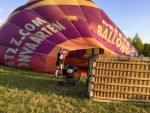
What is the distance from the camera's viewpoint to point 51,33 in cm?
1164

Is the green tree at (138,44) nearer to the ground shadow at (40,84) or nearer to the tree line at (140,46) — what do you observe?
the tree line at (140,46)

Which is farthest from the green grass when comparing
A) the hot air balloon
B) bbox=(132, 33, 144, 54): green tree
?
bbox=(132, 33, 144, 54): green tree

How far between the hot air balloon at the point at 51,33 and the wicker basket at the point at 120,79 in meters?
3.83

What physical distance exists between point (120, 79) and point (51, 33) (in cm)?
521

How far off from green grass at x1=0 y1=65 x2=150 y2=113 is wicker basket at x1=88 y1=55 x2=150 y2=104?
0.30m

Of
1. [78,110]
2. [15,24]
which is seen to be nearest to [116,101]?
[78,110]

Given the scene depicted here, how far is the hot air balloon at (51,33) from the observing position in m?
11.3

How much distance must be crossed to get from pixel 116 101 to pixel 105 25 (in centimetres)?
669

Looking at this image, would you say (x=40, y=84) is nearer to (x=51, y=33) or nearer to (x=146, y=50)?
(x=51, y=33)

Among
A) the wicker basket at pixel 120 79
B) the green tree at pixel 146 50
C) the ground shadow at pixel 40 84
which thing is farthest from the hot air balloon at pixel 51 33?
the green tree at pixel 146 50

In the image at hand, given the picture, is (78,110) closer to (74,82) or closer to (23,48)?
(74,82)

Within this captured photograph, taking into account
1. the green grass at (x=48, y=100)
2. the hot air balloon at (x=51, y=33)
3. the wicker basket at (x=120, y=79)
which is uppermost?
the hot air balloon at (x=51, y=33)

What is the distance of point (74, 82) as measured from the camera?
923cm

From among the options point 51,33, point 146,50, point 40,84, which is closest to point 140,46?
point 146,50
